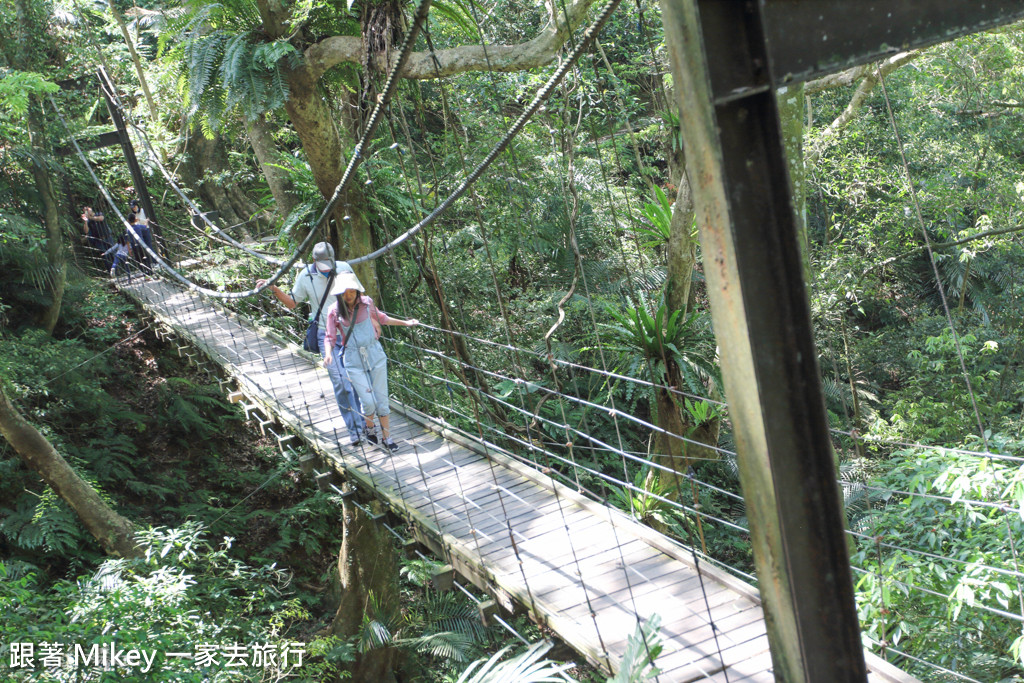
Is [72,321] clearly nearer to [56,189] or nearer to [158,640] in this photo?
[56,189]

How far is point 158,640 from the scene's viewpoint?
117 inches

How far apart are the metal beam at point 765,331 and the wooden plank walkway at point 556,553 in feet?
3.59

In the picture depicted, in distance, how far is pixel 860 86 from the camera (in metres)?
6.11

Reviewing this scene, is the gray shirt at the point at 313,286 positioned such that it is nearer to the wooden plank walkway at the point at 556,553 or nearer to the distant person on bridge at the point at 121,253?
the wooden plank walkway at the point at 556,553

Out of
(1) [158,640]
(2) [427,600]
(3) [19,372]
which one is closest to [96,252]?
(3) [19,372]

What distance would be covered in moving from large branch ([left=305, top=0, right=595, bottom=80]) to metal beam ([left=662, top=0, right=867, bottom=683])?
2.64 m

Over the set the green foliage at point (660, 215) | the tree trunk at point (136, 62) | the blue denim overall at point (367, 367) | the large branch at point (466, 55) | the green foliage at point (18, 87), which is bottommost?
the blue denim overall at point (367, 367)

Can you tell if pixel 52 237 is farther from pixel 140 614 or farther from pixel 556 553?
pixel 556 553

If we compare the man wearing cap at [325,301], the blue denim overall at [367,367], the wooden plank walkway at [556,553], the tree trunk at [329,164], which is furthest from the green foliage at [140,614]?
the tree trunk at [329,164]

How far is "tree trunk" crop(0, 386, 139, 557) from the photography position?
4.83m

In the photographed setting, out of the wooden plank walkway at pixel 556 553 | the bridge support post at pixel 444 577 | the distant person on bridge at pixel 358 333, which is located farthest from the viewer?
the distant person on bridge at pixel 358 333

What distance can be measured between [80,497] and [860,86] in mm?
6330

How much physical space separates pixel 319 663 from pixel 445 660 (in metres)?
1.15

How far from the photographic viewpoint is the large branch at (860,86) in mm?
5031
